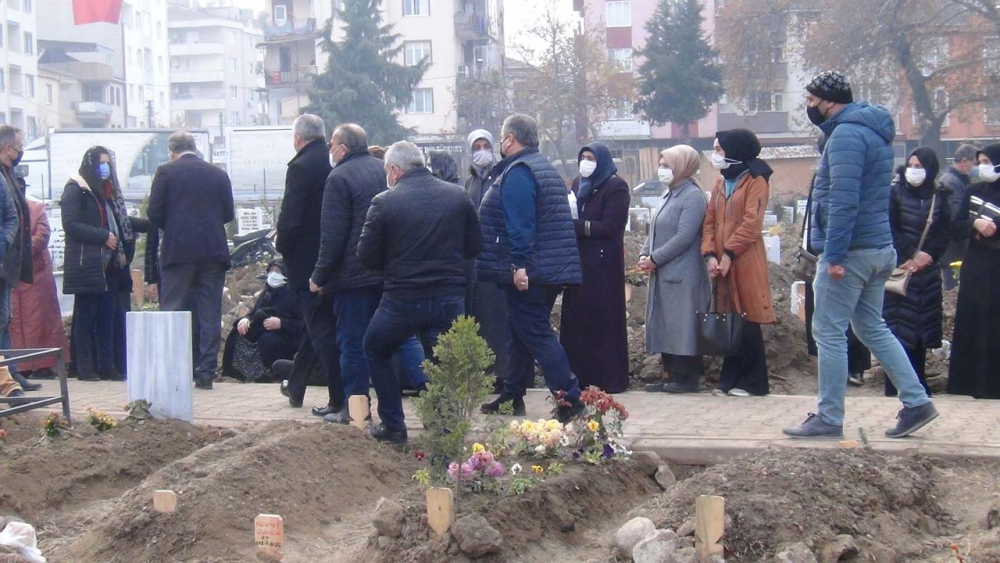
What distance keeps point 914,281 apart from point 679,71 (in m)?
52.1

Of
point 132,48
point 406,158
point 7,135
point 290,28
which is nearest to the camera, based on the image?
point 406,158

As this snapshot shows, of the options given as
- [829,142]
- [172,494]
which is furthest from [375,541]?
[829,142]

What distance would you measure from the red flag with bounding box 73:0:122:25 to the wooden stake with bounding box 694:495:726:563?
3108cm

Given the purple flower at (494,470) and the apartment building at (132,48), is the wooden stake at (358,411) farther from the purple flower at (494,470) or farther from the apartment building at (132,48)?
the apartment building at (132,48)

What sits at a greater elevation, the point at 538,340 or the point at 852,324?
the point at 852,324

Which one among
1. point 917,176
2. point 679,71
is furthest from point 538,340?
point 679,71

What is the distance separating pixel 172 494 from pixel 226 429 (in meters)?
2.01

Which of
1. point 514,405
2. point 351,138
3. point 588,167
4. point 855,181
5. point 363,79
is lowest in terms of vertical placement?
point 514,405

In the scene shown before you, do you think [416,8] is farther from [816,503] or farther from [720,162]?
[816,503]

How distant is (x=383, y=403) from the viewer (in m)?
7.36

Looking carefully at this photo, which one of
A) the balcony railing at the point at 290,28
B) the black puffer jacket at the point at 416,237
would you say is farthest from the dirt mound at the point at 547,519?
the balcony railing at the point at 290,28

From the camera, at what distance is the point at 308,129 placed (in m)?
8.32

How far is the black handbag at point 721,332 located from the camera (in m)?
8.63

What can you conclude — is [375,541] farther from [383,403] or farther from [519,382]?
[519,382]
